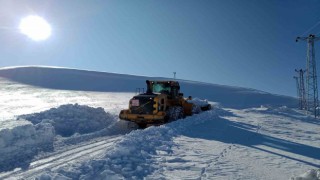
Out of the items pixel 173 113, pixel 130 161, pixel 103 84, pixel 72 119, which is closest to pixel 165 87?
pixel 173 113

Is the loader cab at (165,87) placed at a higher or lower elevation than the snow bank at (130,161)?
higher

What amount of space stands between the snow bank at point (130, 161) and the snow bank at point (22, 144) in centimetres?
228

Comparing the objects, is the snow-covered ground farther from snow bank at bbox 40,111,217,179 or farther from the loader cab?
the loader cab

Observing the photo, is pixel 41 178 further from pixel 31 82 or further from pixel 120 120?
pixel 31 82

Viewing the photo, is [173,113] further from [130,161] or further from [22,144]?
[130,161]

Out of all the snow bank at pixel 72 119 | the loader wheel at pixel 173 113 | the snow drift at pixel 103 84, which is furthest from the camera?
the snow drift at pixel 103 84

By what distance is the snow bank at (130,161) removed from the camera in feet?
24.7

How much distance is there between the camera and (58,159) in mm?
9805

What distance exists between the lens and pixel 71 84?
63.7 m

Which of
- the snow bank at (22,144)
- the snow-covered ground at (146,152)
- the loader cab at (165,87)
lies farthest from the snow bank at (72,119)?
the loader cab at (165,87)

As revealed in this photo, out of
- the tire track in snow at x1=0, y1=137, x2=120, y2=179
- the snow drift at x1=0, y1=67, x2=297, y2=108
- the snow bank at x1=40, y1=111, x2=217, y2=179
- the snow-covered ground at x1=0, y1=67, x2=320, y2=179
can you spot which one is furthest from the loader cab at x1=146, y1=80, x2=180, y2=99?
the snow drift at x1=0, y1=67, x2=297, y2=108

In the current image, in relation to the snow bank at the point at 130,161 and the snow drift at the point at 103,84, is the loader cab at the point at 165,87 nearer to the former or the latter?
the snow bank at the point at 130,161

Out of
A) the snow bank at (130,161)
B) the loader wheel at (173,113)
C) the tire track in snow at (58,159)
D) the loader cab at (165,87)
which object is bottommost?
the tire track in snow at (58,159)

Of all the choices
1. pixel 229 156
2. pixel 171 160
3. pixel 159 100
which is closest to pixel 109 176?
pixel 171 160
